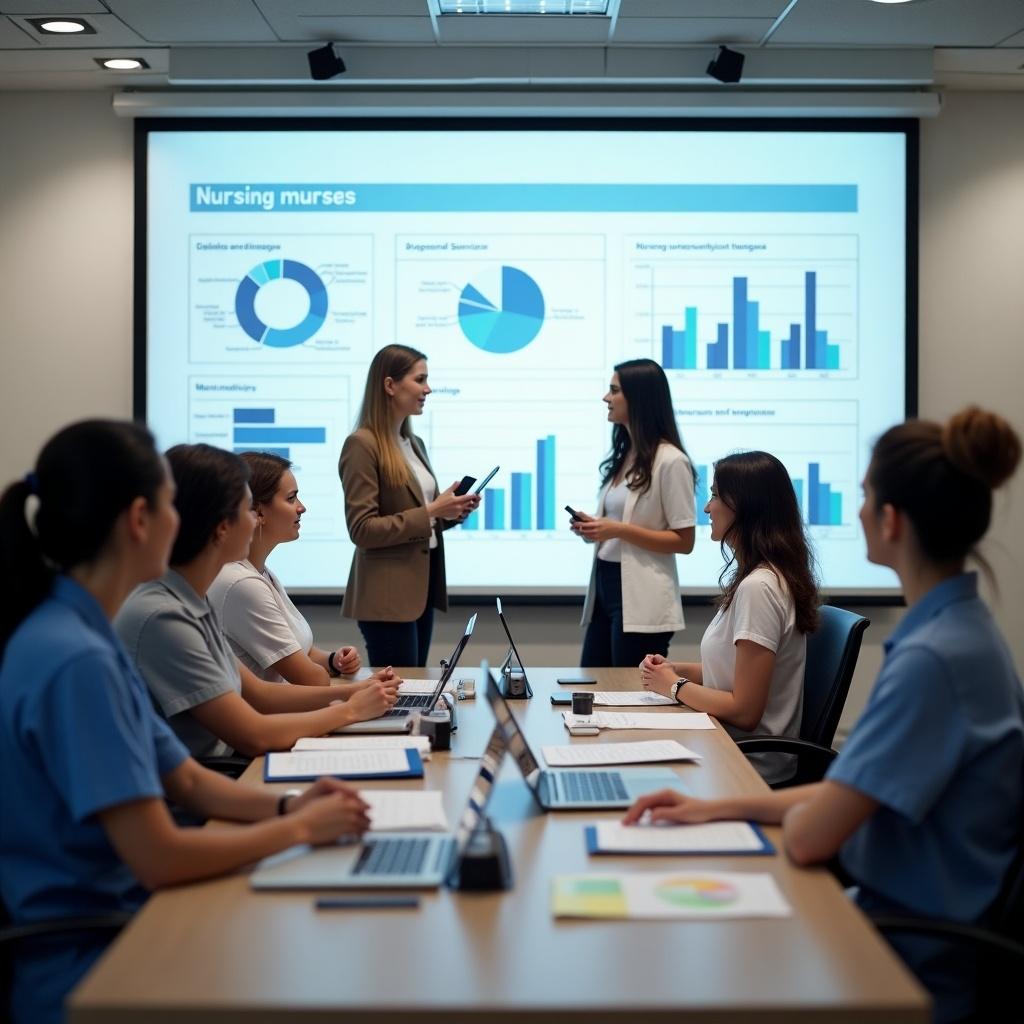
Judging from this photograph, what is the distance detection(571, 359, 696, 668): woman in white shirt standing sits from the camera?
3.94 meters

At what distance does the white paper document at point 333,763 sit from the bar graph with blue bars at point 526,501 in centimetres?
284

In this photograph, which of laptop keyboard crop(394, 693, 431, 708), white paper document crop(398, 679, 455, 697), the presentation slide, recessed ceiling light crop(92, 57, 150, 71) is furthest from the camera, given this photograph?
the presentation slide

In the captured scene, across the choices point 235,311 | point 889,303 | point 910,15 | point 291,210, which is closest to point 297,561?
point 235,311

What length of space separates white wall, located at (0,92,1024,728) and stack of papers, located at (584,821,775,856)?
3.30 m

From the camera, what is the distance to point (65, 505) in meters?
1.60


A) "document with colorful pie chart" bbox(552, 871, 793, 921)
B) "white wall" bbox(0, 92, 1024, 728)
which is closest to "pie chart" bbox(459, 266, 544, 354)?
"white wall" bbox(0, 92, 1024, 728)

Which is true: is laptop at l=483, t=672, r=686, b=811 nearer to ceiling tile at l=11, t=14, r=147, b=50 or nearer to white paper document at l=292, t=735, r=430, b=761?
white paper document at l=292, t=735, r=430, b=761

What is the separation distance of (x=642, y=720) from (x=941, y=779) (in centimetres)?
114

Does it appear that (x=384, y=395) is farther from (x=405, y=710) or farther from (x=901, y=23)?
(x=901, y=23)

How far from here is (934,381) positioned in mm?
5176

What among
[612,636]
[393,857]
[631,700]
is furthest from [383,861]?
[612,636]

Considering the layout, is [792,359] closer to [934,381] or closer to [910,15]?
[934,381]

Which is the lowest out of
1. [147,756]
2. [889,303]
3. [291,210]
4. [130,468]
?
[147,756]

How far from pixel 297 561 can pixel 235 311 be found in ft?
3.72
